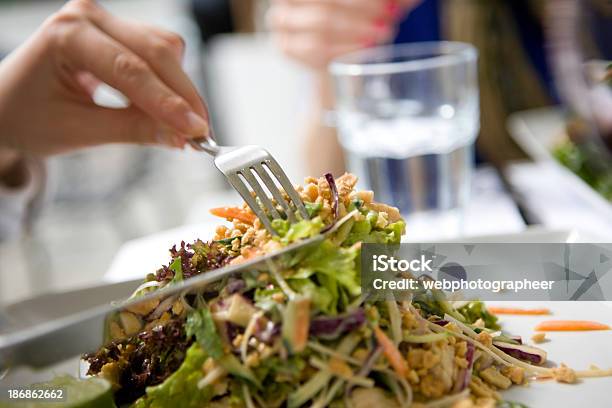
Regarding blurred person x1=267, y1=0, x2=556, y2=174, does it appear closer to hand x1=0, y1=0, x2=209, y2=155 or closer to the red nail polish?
the red nail polish

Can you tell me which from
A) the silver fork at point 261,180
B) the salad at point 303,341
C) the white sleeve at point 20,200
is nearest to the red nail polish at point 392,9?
the white sleeve at point 20,200

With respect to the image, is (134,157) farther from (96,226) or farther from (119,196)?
(96,226)

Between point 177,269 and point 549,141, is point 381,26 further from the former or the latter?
point 177,269

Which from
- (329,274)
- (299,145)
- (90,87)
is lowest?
(299,145)

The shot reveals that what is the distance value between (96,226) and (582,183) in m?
4.08

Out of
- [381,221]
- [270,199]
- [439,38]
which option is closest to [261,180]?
[270,199]

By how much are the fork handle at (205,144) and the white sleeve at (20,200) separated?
505 millimetres

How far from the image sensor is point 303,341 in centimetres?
57

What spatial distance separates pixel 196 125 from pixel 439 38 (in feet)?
4.82

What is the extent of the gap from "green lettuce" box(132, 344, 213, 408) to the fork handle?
29 cm

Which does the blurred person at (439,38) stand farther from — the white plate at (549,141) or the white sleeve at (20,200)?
the white sleeve at (20,200)

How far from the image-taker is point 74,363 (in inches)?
26.6

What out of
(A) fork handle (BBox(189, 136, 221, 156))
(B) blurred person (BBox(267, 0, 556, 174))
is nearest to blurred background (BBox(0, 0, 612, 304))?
(B) blurred person (BBox(267, 0, 556, 174))

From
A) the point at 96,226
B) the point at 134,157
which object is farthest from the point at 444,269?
the point at 96,226
